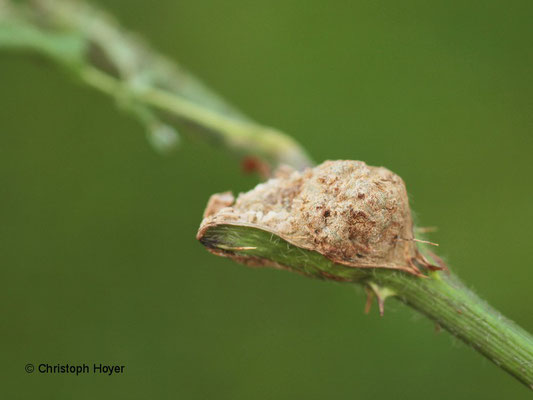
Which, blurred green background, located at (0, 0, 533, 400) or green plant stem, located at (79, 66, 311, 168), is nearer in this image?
green plant stem, located at (79, 66, 311, 168)

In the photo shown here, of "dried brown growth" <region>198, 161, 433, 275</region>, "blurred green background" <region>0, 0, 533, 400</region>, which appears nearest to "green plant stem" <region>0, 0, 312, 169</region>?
"dried brown growth" <region>198, 161, 433, 275</region>

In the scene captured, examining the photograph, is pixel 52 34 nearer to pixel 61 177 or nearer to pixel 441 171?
pixel 61 177

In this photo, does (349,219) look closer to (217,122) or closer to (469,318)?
(469,318)

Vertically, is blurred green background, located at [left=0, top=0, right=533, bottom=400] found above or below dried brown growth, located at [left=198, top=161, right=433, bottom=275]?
above

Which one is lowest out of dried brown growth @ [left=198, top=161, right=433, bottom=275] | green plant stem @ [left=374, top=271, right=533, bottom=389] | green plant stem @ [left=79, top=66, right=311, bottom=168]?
green plant stem @ [left=374, top=271, right=533, bottom=389]

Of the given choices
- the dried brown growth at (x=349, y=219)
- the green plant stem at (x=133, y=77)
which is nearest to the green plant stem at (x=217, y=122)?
the green plant stem at (x=133, y=77)

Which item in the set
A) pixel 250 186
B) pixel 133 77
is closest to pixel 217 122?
pixel 133 77

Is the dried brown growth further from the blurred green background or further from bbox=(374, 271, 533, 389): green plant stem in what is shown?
the blurred green background

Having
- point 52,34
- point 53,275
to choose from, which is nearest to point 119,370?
point 53,275
